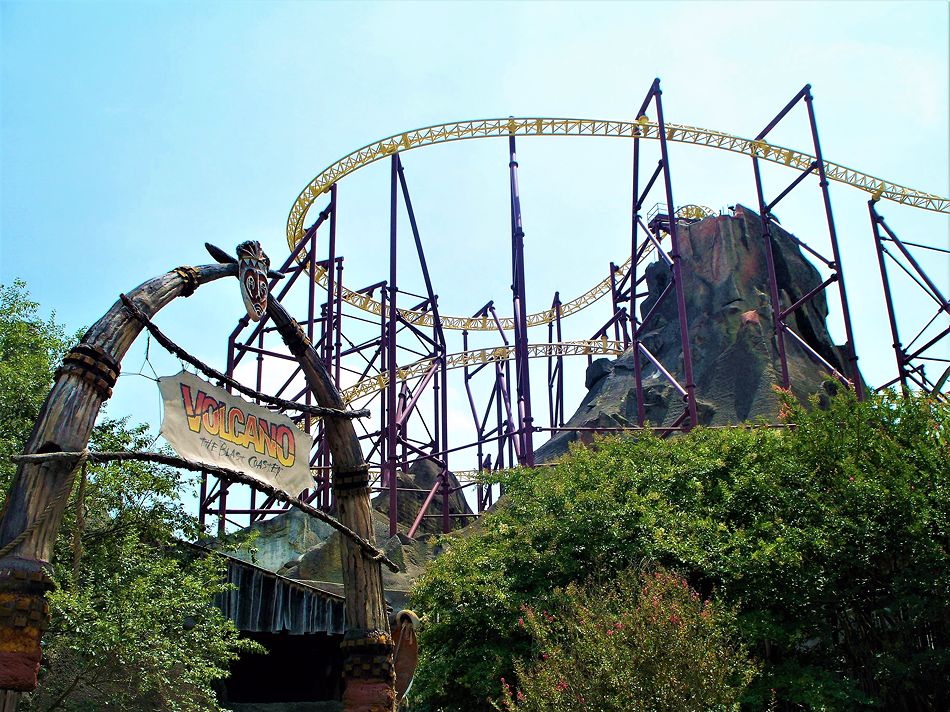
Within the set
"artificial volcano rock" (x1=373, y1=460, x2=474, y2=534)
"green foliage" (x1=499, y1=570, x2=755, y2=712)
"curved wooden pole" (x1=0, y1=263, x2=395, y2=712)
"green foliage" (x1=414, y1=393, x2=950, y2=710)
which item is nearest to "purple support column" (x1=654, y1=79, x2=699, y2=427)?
"green foliage" (x1=414, y1=393, x2=950, y2=710)

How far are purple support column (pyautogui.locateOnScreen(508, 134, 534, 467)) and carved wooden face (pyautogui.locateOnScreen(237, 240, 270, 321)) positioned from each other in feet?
47.7

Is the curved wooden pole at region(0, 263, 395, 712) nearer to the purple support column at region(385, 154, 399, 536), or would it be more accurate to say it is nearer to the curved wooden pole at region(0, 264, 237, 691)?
the curved wooden pole at region(0, 264, 237, 691)

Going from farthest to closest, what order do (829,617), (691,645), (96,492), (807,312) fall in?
(807,312), (829,617), (96,492), (691,645)

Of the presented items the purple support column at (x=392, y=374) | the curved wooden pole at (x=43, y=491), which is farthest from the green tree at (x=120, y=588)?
the purple support column at (x=392, y=374)

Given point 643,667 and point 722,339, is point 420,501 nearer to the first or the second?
point 722,339

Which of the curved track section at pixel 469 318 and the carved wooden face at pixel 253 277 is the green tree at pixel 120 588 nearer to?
the carved wooden face at pixel 253 277

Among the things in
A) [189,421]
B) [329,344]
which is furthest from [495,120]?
[189,421]

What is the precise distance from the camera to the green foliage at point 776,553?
1027 cm

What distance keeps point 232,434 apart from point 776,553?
7.16 metres

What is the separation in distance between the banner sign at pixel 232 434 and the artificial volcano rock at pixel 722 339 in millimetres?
23954

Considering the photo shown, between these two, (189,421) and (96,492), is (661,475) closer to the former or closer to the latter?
(96,492)

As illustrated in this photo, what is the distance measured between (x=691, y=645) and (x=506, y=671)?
4.46 meters

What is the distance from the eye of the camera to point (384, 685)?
564 cm

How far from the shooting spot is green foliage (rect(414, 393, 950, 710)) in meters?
10.3
